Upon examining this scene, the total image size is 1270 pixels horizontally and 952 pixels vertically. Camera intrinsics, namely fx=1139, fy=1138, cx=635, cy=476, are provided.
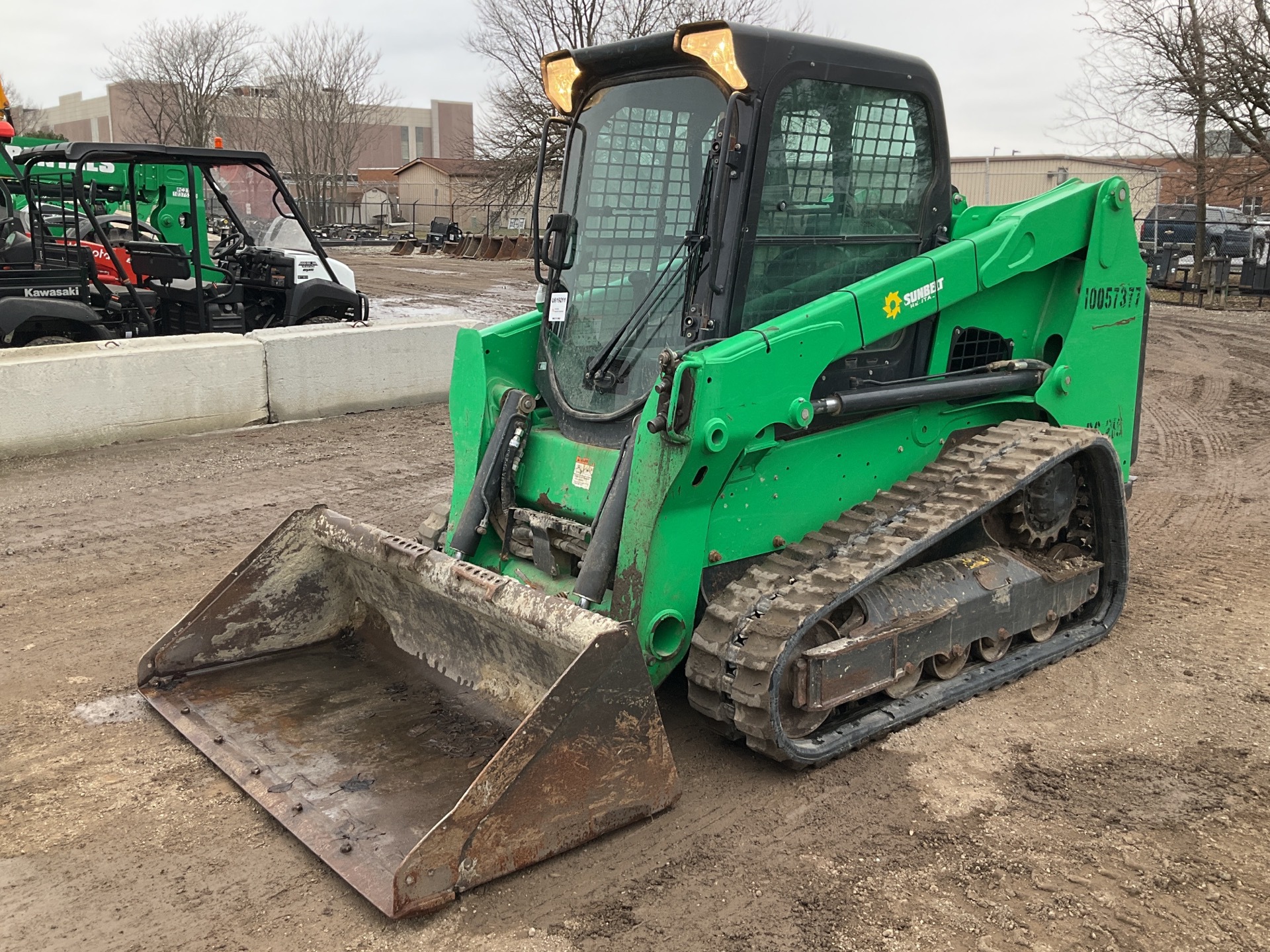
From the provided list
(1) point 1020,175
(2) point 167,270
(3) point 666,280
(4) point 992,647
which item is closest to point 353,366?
(2) point 167,270

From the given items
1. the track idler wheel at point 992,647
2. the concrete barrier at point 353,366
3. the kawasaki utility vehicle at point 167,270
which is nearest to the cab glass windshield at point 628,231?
the track idler wheel at point 992,647

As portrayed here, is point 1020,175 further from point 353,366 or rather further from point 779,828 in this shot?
point 779,828

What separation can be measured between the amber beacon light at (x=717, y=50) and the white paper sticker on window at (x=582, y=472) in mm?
1469

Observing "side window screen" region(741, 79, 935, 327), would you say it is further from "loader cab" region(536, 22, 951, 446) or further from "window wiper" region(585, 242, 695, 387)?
"window wiper" region(585, 242, 695, 387)

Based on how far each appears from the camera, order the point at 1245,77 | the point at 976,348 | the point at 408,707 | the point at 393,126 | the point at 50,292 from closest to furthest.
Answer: the point at 408,707 < the point at 976,348 < the point at 50,292 < the point at 1245,77 < the point at 393,126

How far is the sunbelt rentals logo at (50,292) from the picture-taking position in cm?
992

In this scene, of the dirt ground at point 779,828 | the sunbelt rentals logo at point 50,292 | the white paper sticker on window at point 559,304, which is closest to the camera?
the dirt ground at point 779,828

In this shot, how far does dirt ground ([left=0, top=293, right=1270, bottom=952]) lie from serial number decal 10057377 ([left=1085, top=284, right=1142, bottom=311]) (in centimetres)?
148

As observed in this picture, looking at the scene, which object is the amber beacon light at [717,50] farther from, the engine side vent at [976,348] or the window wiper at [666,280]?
the engine side vent at [976,348]

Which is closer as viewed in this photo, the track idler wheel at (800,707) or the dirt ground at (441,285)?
the track idler wheel at (800,707)

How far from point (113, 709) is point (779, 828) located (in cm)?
262

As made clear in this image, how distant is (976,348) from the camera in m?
4.91

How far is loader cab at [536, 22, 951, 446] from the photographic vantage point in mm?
4043

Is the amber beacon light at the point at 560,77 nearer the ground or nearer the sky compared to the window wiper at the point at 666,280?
nearer the sky
